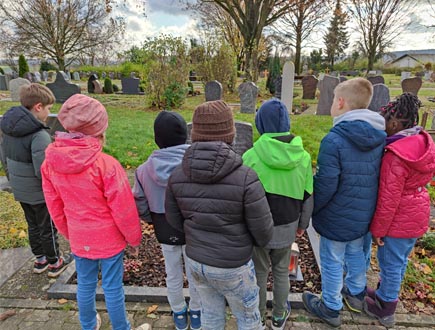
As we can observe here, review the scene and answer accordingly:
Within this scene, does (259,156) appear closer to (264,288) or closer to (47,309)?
(264,288)

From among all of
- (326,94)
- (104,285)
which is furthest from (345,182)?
(326,94)

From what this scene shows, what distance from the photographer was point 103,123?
208cm

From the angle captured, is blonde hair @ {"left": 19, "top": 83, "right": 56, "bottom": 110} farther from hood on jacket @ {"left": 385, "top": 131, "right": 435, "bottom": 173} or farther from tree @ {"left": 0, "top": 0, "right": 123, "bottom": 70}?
tree @ {"left": 0, "top": 0, "right": 123, "bottom": 70}

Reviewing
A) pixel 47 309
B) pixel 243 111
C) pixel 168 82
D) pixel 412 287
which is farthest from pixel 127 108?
pixel 412 287

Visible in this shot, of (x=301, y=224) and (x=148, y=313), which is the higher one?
(x=301, y=224)

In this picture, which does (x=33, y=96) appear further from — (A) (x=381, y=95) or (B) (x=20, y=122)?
(A) (x=381, y=95)

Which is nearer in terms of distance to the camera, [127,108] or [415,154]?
[415,154]

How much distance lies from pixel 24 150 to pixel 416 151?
119 inches

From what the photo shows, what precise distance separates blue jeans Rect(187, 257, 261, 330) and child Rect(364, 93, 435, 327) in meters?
1.10

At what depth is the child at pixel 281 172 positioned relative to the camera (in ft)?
6.58

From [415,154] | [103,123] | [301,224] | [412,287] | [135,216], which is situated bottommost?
[412,287]

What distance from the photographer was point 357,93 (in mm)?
2246

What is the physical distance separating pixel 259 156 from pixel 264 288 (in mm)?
1018

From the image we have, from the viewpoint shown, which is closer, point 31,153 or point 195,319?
point 195,319
